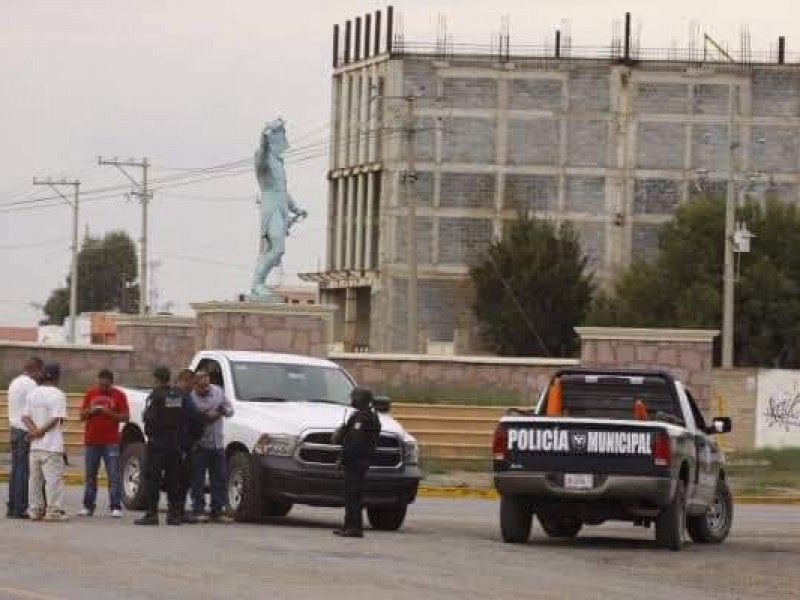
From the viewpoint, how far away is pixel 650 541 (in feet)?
82.8

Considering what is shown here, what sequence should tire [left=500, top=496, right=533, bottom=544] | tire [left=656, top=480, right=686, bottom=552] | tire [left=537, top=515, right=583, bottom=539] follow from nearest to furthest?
tire [left=656, top=480, right=686, bottom=552]
tire [left=500, top=496, right=533, bottom=544]
tire [left=537, top=515, right=583, bottom=539]

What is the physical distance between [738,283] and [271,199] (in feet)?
119

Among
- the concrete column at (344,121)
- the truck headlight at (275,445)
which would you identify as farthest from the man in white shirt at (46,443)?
the concrete column at (344,121)

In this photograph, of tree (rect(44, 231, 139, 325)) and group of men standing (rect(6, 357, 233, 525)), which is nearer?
group of men standing (rect(6, 357, 233, 525))

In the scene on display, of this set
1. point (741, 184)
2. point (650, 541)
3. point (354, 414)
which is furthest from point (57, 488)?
point (741, 184)

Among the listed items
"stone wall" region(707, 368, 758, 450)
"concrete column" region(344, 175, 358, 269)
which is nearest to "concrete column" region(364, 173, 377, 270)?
"concrete column" region(344, 175, 358, 269)

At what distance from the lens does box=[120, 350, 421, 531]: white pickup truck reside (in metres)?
24.6

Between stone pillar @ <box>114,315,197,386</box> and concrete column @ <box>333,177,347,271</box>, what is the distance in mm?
47538

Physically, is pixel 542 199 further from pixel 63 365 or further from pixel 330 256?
pixel 63 365

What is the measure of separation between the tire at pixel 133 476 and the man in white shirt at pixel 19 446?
183 cm

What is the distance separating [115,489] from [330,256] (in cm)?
7090

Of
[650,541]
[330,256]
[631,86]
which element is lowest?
[650,541]

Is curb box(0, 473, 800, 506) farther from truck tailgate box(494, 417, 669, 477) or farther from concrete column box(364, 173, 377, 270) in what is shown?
concrete column box(364, 173, 377, 270)

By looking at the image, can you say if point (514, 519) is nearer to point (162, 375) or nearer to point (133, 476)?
point (162, 375)
